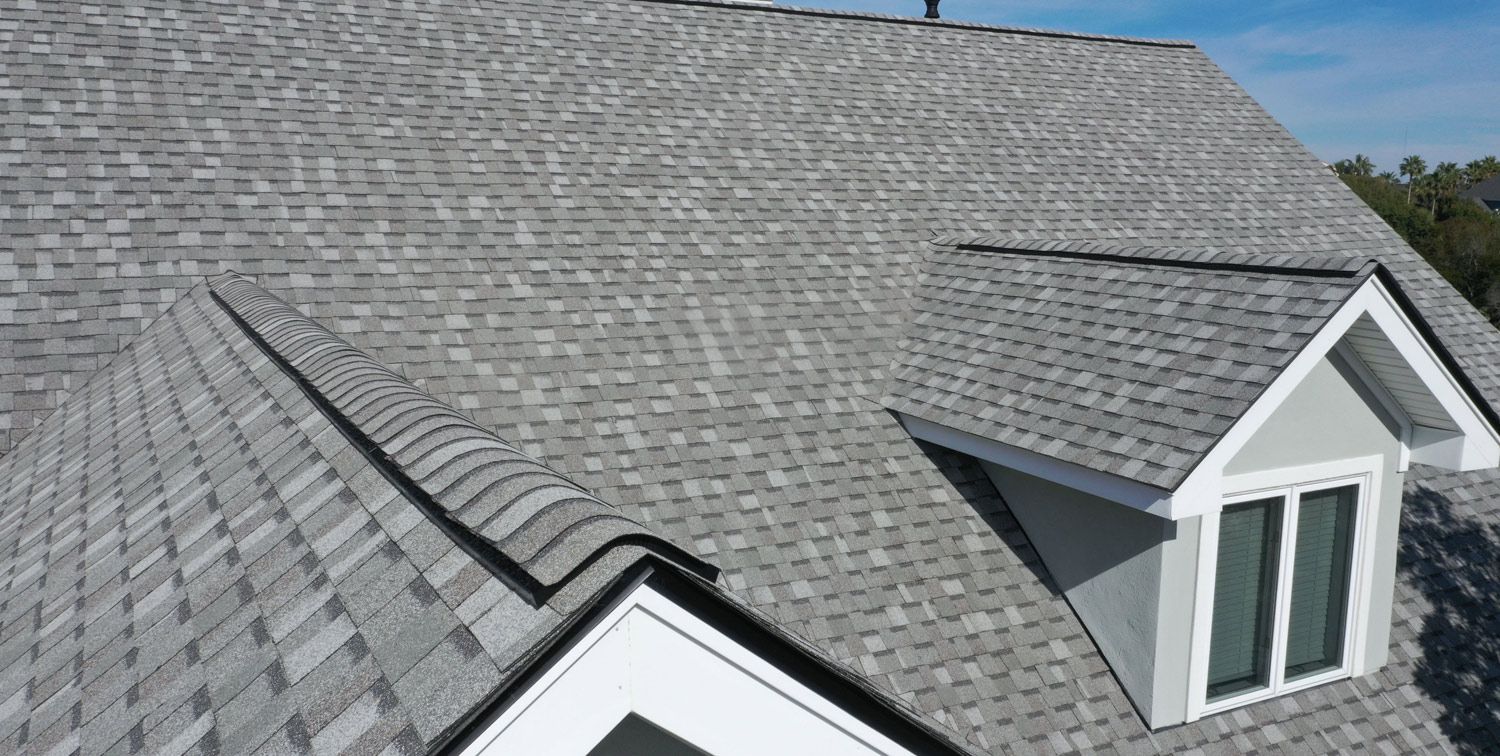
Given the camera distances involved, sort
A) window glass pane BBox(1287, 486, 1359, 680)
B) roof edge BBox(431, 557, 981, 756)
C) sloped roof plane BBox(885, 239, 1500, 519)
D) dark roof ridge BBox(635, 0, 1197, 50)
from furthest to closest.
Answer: dark roof ridge BBox(635, 0, 1197, 50) → window glass pane BBox(1287, 486, 1359, 680) → sloped roof plane BBox(885, 239, 1500, 519) → roof edge BBox(431, 557, 981, 756)

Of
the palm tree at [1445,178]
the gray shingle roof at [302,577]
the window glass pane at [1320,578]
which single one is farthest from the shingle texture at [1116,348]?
the palm tree at [1445,178]

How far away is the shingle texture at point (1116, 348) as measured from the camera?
5.38 meters

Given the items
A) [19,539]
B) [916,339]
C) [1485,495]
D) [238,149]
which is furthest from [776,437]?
[1485,495]

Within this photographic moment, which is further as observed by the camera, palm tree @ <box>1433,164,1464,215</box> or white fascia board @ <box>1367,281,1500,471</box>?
palm tree @ <box>1433,164,1464,215</box>

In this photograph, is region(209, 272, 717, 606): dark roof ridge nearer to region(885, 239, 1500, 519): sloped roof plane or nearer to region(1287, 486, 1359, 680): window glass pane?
region(885, 239, 1500, 519): sloped roof plane

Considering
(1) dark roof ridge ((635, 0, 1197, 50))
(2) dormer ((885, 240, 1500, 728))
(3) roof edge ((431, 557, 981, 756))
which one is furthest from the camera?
(1) dark roof ridge ((635, 0, 1197, 50))

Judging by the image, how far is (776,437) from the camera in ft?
22.4

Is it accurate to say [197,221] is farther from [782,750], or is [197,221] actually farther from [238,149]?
[782,750]

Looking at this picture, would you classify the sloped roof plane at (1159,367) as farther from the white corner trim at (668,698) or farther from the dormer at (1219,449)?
the white corner trim at (668,698)

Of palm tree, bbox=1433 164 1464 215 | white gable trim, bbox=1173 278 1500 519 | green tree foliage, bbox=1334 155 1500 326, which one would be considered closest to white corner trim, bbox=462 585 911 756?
white gable trim, bbox=1173 278 1500 519

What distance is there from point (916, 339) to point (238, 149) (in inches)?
210

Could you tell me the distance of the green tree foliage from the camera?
46312mm

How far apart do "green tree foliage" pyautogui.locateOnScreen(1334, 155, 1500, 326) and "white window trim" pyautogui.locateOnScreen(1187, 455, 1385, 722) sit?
30.8m

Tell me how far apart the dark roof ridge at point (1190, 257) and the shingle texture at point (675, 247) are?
2.26 feet
